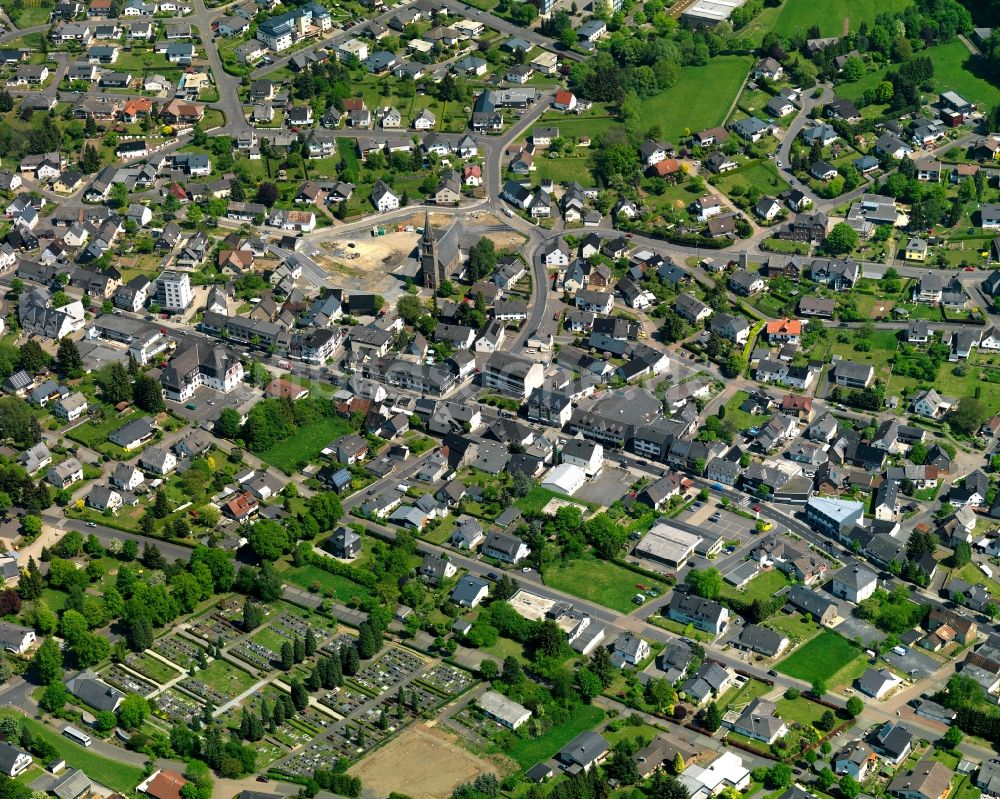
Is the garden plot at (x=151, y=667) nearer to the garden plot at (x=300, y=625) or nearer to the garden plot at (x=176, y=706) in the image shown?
the garden plot at (x=176, y=706)

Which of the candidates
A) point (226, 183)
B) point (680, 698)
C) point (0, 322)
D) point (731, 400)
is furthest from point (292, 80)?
point (680, 698)

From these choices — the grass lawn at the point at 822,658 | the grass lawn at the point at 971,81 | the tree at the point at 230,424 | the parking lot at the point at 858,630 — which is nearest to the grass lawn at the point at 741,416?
the parking lot at the point at 858,630

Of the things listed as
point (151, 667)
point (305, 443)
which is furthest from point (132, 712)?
point (305, 443)

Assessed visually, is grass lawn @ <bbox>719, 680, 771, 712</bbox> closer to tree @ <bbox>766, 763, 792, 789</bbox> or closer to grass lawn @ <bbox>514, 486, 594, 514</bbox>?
tree @ <bbox>766, 763, 792, 789</bbox>

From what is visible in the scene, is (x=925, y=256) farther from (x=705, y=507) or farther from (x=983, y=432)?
(x=705, y=507)

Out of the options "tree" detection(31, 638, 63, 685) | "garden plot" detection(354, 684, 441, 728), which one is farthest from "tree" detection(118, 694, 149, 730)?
"garden plot" detection(354, 684, 441, 728)
